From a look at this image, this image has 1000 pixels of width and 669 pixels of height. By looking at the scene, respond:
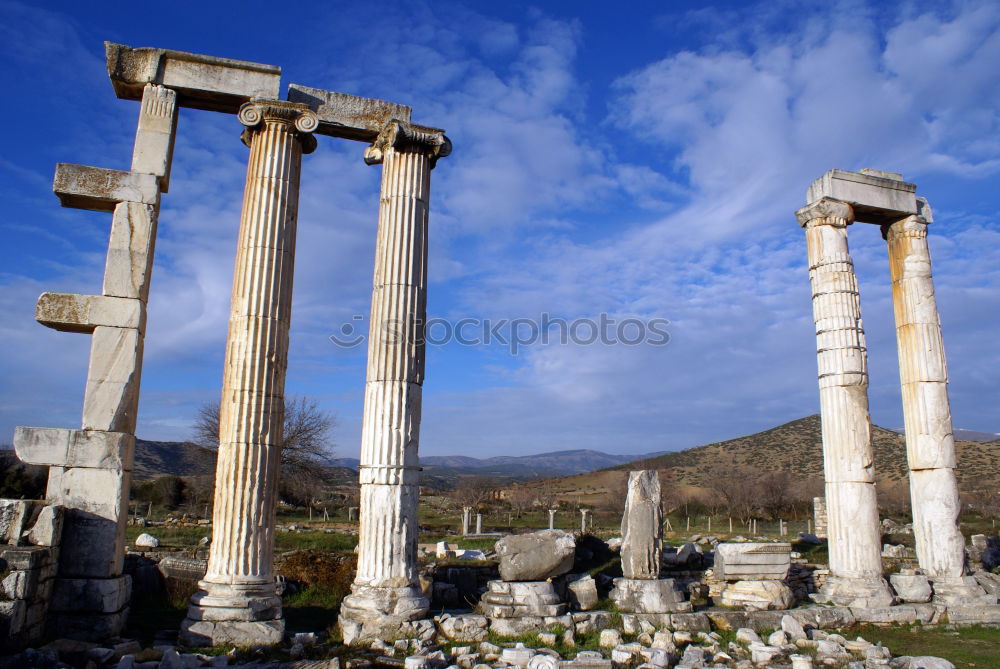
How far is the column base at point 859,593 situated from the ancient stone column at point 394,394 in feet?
25.2

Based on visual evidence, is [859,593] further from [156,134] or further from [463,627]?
[156,134]

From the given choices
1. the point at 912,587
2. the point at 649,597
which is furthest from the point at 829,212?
the point at 649,597

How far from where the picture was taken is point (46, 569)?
9.16m

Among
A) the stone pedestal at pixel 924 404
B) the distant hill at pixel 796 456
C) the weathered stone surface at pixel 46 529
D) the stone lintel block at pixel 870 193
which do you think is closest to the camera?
the weathered stone surface at pixel 46 529

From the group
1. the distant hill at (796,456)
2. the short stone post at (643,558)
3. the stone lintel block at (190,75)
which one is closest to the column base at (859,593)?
the short stone post at (643,558)

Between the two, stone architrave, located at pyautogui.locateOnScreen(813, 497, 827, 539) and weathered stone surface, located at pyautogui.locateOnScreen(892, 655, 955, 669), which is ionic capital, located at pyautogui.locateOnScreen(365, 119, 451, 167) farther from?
stone architrave, located at pyautogui.locateOnScreen(813, 497, 827, 539)

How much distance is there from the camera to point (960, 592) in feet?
42.7

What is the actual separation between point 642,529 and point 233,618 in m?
6.79

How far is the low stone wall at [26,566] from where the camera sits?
827 centimetres

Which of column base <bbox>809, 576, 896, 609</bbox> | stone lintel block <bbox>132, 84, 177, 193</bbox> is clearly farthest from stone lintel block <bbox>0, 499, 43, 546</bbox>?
column base <bbox>809, 576, 896, 609</bbox>

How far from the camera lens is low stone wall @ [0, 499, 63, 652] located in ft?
27.1

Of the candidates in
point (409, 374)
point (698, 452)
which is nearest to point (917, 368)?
point (409, 374)

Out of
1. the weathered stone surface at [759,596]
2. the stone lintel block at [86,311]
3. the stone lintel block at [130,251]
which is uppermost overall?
the stone lintel block at [130,251]

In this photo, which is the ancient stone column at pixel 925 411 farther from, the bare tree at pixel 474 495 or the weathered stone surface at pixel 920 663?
the bare tree at pixel 474 495
